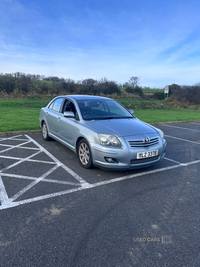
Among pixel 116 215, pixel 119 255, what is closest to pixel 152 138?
pixel 116 215

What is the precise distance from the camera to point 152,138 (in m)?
4.08

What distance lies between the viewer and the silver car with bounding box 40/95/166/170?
3.78 m

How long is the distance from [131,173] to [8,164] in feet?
9.32

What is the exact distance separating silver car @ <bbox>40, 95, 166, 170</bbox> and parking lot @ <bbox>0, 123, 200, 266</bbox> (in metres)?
0.39

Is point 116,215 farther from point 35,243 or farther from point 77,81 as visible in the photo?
point 77,81

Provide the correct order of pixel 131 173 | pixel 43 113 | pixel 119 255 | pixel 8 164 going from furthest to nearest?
pixel 43 113
pixel 8 164
pixel 131 173
pixel 119 255

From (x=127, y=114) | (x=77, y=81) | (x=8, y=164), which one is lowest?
(x=8, y=164)

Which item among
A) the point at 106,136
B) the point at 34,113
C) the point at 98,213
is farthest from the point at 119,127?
the point at 34,113

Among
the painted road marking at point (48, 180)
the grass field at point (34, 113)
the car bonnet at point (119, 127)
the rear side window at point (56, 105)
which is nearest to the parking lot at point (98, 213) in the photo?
the painted road marking at point (48, 180)

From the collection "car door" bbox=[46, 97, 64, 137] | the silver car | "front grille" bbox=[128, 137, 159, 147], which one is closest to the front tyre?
the silver car

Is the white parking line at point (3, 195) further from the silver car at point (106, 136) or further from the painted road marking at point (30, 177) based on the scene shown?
the silver car at point (106, 136)

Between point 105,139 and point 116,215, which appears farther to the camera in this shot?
point 105,139

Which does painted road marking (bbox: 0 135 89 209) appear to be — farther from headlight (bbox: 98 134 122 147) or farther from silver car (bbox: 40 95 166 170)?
headlight (bbox: 98 134 122 147)

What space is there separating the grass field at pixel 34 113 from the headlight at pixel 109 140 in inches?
207
